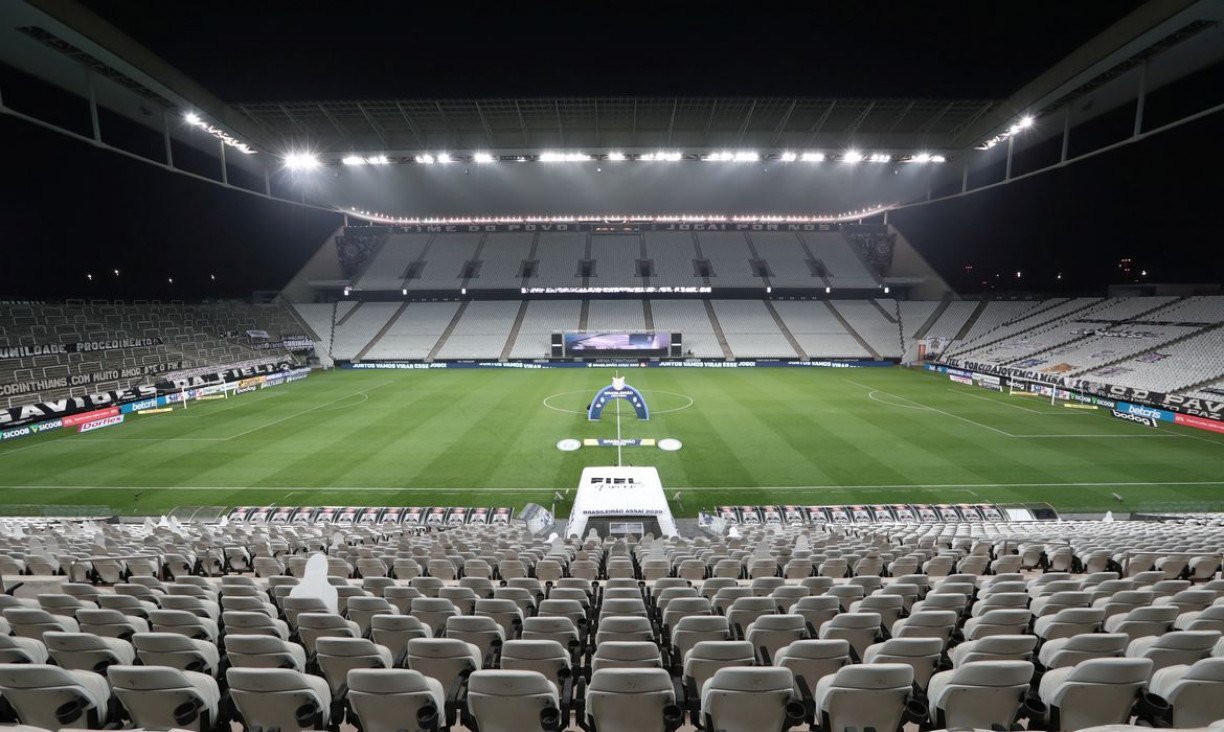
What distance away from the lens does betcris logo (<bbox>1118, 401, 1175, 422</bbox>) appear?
2566 cm

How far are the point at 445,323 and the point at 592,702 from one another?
180ft

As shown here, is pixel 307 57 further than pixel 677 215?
No

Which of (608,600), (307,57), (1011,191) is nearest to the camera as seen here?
(608,600)

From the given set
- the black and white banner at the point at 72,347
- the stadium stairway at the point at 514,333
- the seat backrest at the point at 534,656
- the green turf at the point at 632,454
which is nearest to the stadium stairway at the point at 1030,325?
the green turf at the point at 632,454

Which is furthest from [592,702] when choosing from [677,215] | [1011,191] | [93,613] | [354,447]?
[677,215]

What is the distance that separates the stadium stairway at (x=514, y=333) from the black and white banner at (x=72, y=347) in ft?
80.6

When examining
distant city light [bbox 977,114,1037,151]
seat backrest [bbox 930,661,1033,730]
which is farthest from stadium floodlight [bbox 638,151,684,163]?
seat backrest [bbox 930,661,1033,730]

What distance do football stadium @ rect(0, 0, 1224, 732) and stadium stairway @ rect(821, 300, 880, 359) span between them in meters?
0.67

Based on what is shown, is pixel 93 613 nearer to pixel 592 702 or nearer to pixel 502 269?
pixel 592 702

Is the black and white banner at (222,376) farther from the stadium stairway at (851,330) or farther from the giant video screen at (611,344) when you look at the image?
the stadium stairway at (851,330)

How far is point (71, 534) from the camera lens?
1217cm

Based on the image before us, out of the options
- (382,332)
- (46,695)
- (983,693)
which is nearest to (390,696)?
(46,695)

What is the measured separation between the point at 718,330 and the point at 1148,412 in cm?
3185

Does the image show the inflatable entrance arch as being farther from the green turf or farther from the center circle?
the center circle
